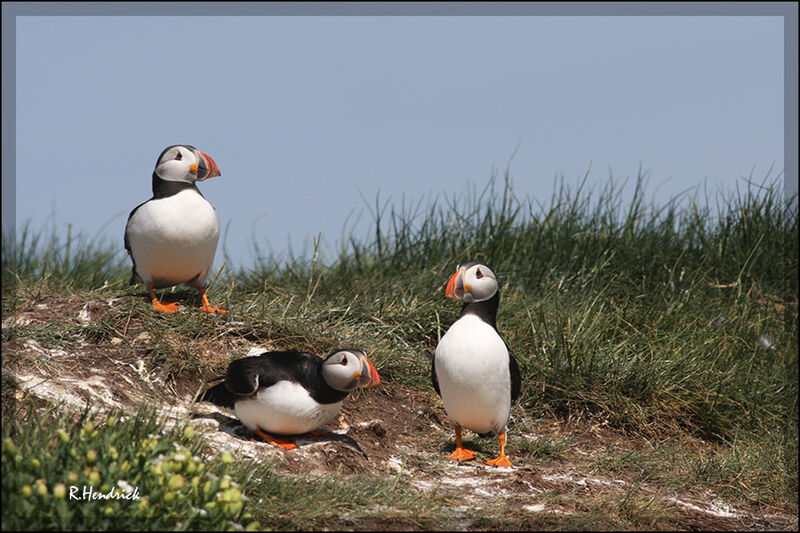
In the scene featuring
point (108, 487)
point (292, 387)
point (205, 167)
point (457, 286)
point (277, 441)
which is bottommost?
point (277, 441)

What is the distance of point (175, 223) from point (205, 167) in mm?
513

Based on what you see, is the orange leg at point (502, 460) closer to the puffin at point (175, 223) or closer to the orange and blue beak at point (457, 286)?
the orange and blue beak at point (457, 286)

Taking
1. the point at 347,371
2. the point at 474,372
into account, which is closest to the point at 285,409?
the point at 347,371

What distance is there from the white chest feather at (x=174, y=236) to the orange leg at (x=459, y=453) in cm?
239

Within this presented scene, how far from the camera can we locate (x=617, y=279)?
9258mm

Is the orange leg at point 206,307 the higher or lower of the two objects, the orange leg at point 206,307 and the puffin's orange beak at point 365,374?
the higher

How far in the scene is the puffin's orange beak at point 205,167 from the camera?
6.55 meters

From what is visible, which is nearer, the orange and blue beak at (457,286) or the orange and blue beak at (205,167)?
the orange and blue beak at (457,286)

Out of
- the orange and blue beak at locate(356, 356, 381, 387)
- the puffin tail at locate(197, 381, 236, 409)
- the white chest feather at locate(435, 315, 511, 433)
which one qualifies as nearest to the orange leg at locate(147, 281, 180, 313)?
the puffin tail at locate(197, 381, 236, 409)

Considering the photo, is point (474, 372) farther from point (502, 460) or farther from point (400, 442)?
point (400, 442)

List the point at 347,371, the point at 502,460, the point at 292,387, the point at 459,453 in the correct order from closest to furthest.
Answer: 1. the point at 347,371
2. the point at 292,387
3. the point at 502,460
4. the point at 459,453

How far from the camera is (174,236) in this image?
6.38 m

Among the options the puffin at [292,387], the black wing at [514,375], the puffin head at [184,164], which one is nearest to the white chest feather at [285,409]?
the puffin at [292,387]

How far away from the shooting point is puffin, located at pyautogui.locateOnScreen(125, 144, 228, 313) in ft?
20.9
